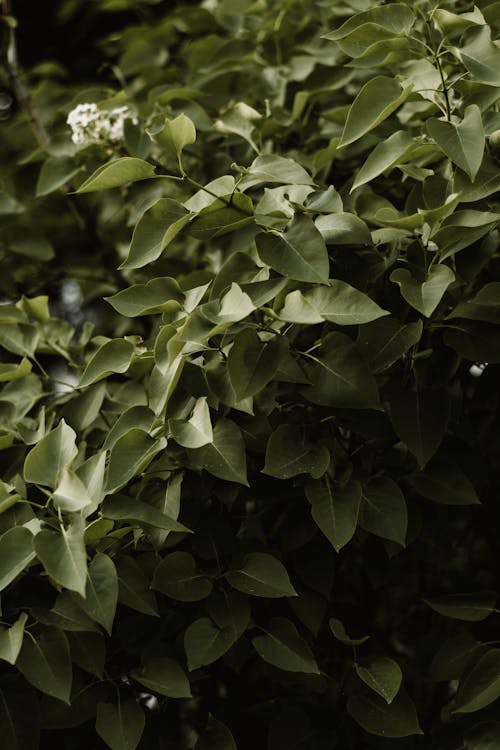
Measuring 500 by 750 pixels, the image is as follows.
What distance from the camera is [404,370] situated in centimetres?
108

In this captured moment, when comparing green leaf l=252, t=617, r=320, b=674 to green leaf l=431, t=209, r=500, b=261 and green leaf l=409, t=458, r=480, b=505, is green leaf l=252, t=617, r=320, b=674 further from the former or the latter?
green leaf l=431, t=209, r=500, b=261

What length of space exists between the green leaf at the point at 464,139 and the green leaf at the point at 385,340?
0.19 metres

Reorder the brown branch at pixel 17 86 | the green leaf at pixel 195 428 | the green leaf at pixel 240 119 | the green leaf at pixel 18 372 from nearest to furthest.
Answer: the green leaf at pixel 195 428 → the green leaf at pixel 18 372 → the green leaf at pixel 240 119 → the brown branch at pixel 17 86

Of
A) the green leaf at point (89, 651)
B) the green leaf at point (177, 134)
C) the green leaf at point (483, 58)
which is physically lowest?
the green leaf at point (89, 651)

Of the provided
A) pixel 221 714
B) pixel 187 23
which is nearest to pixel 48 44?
pixel 187 23

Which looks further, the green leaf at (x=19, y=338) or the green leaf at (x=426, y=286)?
the green leaf at (x=19, y=338)

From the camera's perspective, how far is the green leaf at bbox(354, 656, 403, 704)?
0.99 metres

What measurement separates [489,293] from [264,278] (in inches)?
10.1

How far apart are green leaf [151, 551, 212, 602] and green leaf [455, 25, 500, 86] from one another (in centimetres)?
66

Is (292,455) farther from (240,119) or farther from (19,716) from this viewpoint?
(240,119)

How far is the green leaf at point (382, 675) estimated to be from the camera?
99 cm

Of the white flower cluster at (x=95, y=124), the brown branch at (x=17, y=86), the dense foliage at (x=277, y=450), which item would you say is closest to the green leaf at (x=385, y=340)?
the dense foliage at (x=277, y=450)

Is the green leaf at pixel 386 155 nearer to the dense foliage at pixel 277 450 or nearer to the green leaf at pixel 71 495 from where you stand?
the dense foliage at pixel 277 450

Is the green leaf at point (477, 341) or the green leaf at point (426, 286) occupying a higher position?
the green leaf at point (426, 286)
